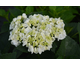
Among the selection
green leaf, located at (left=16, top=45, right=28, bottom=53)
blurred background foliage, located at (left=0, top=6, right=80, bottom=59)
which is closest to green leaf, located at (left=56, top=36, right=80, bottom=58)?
blurred background foliage, located at (left=0, top=6, right=80, bottom=59)

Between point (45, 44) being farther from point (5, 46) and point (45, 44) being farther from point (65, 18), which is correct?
point (65, 18)

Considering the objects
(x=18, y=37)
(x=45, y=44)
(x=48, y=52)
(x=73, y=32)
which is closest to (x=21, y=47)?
(x=18, y=37)

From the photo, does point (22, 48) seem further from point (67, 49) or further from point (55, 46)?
point (67, 49)

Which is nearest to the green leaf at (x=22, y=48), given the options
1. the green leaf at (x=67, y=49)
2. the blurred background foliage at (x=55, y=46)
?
the blurred background foliage at (x=55, y=46)

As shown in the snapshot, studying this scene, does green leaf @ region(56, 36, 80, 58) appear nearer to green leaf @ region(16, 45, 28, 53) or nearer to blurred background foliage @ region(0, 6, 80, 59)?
blurred background foliage @ region(0, 6, 80, 59)

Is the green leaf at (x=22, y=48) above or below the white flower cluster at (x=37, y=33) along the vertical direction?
below

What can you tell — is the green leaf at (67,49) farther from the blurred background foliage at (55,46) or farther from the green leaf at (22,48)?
the green leaf at (22,48)

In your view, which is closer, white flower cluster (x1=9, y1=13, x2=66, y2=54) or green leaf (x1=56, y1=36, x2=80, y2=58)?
white flower cluster (x1=9, y1=13, x2=66, y2=54)

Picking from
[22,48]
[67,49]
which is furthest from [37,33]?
[67,49]
